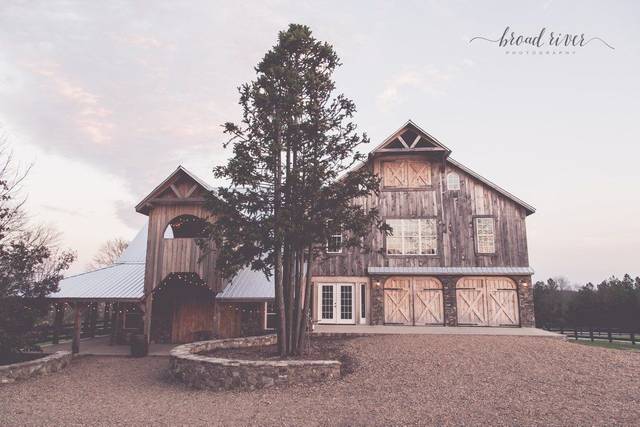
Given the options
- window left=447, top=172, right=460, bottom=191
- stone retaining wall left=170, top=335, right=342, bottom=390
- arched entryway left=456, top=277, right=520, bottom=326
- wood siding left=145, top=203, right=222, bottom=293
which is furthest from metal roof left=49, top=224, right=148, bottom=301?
window left=447, top=172, right=460, bottom=191

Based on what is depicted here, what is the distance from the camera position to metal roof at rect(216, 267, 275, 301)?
53.2 feet

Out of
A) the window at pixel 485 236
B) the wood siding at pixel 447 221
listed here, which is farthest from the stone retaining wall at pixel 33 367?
the window at pixel 485 236

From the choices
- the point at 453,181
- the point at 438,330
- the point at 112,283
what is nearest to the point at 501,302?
the point at 438,330

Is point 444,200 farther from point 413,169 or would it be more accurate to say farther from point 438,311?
point 438,311

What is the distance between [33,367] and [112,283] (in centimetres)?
575

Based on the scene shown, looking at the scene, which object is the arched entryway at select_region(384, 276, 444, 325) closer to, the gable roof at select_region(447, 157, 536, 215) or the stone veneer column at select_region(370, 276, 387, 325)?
the stone veneer column at select_region(370, 276, 387, 325)

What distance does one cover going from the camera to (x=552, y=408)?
25.1ft

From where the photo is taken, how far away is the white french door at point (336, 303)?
19969 millimetres

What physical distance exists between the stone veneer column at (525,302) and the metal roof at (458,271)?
0.42 metres

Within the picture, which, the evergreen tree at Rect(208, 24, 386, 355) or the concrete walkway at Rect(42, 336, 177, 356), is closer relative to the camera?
the evergreen tree at Rect(208, 24, 386, 355)

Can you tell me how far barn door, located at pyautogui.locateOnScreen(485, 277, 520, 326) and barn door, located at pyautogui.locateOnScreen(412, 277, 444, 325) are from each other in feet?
7.59

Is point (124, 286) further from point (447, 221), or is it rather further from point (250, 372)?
point (447, 221)

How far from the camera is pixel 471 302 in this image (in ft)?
63.6

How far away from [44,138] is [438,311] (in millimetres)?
19573
